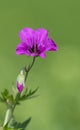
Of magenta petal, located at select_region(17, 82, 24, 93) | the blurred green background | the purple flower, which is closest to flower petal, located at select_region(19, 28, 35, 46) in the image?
the purple flower

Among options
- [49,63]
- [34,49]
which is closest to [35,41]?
[34,49]

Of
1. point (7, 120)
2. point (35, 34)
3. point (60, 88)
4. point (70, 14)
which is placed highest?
point (35, 34)

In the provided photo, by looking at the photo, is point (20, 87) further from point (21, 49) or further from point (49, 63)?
point (49, 63)

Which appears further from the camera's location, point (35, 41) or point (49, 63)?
point (49, 63)

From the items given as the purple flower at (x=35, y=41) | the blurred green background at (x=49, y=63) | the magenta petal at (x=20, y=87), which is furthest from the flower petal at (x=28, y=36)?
the blurred green background at (x=49, y=63)

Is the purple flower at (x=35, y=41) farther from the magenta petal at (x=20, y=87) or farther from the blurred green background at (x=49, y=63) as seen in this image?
the blurred green background at (x=49, y=63)

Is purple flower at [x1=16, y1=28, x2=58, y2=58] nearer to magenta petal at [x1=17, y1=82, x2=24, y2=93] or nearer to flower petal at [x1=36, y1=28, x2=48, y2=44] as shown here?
flower petal at [x1=36, y1=28, x2=48, y2=44]

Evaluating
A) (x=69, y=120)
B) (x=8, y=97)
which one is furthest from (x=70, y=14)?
(x=8, y=97)

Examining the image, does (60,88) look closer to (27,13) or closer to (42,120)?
(42,120)
